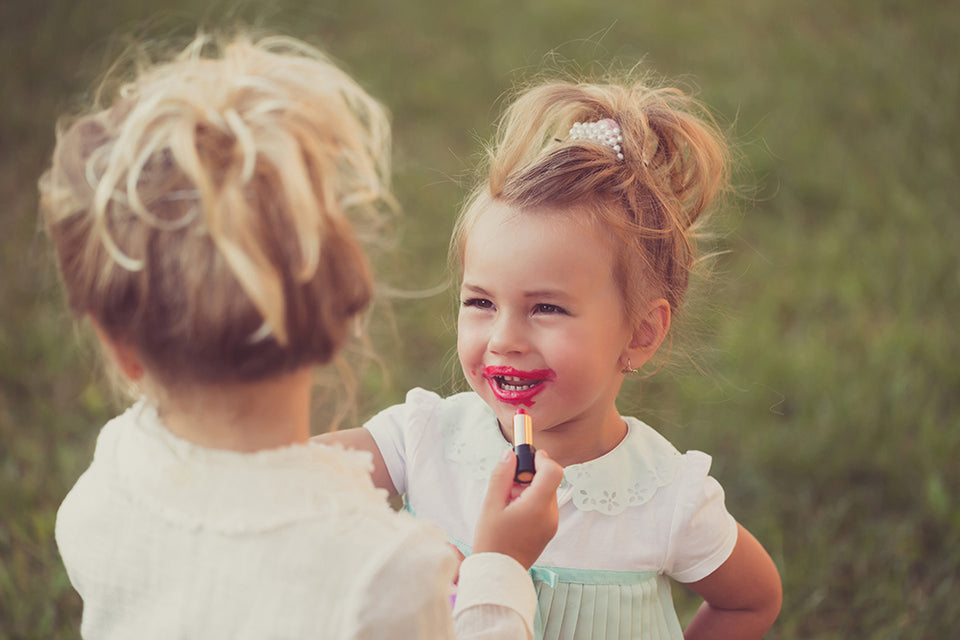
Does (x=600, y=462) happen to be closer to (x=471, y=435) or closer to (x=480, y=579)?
(x=471, y=435)

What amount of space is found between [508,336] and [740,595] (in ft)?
1.98

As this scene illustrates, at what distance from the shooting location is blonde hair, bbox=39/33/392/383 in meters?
0.96

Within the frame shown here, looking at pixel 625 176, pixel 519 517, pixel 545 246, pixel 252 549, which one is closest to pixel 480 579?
pixel 519 517

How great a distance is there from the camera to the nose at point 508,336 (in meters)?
1.49

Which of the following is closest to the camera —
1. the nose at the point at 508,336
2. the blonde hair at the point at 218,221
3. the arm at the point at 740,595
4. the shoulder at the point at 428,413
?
the blonde hair at the point at 218,221

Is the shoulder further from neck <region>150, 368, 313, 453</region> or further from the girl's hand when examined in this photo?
neck <region>150, 368, 313, 453</region>

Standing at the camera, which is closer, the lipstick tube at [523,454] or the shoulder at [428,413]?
the lipstick tube at [523,454]

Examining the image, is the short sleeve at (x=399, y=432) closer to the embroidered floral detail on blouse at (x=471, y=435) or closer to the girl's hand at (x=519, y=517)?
the embroidered floral detail on blouse at (x=471, y=435)

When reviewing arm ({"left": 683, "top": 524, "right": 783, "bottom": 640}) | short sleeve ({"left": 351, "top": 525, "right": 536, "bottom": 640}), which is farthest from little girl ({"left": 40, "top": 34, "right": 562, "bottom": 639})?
arm ({"left": 683, "top": 524, "right": 783, "bottom": 640})

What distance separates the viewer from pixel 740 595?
1.64 metres

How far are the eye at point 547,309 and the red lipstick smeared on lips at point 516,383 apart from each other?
9 cm

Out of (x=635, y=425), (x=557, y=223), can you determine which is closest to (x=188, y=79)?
(x=557, y=223)

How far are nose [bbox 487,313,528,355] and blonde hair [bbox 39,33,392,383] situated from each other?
1.47 feet

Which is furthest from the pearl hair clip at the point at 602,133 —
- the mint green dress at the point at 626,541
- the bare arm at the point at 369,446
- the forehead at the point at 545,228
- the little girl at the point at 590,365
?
the bare arm at the point at 369,446
